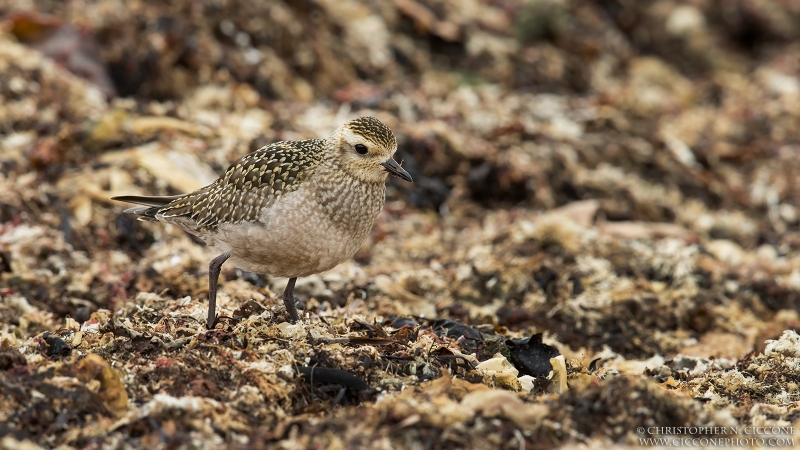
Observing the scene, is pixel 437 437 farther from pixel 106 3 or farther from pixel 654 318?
pixel 106 3

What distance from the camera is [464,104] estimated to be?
466 inches

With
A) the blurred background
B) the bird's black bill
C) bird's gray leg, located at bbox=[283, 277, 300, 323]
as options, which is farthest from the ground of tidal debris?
the bird's black bill

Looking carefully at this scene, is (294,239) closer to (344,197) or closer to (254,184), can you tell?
(344,197)

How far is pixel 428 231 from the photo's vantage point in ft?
30.5

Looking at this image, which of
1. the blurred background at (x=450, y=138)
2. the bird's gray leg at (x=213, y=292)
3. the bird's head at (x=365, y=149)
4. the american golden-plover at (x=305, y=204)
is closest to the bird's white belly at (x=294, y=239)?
the american golden-plover at (x=305, y=204)

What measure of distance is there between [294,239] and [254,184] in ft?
1.84

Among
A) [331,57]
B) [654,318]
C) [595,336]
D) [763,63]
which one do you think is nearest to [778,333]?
[654,318]

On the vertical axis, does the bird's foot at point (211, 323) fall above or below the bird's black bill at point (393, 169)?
below

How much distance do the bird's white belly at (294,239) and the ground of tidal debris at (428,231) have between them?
15.6 inches

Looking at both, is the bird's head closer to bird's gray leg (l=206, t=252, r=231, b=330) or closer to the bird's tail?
bird's gray leg (l=206, t=252, r=231, b=330)

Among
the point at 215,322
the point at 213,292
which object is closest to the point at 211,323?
the point at 215,322

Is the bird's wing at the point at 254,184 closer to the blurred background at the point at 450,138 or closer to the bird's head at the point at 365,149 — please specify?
the bird's head at the point at 365,149

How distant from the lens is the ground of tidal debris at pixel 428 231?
15.3ft

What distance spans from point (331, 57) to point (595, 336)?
6.15 m
